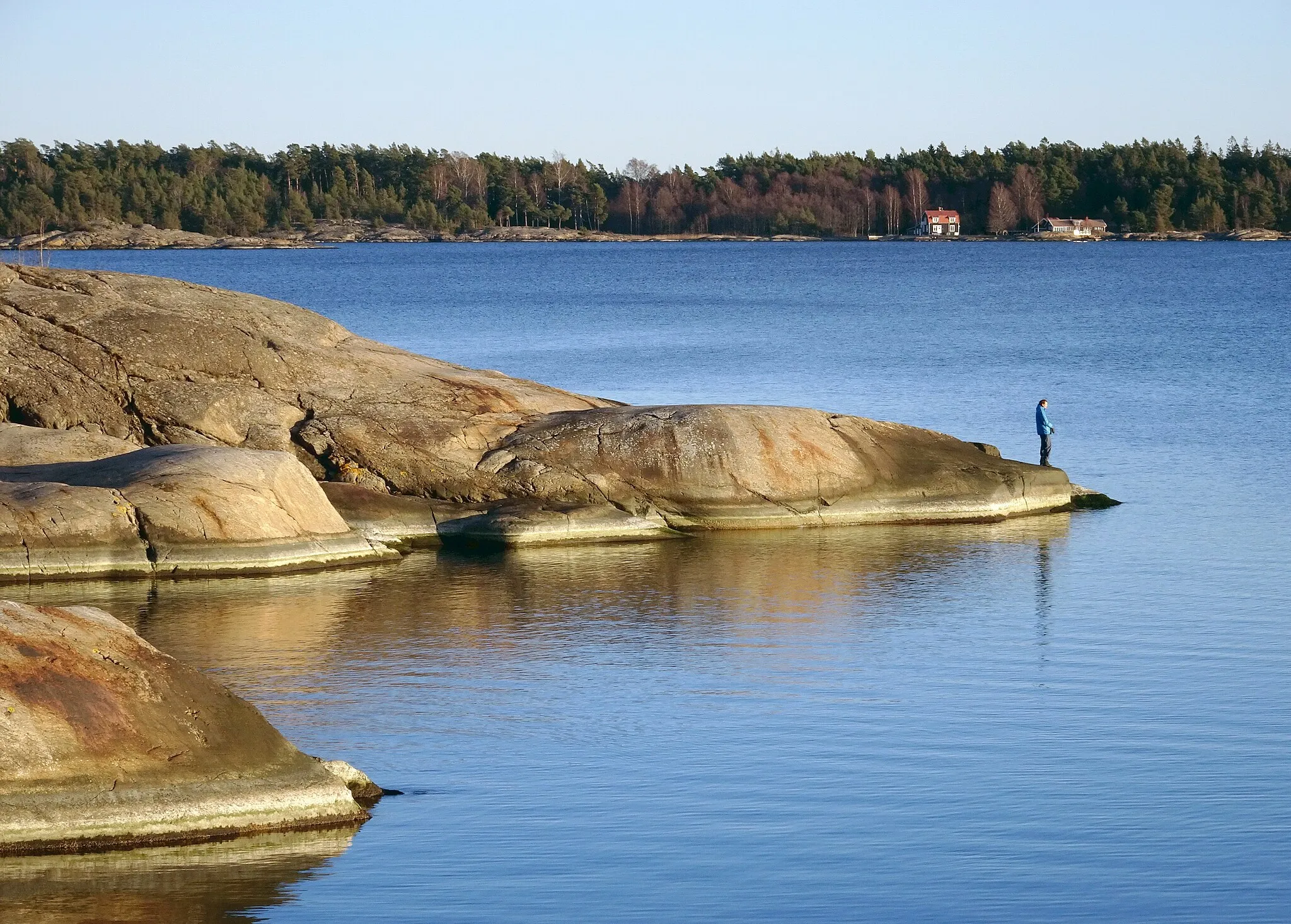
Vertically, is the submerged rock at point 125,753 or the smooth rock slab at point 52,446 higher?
the smooth rock slab at point 52,446

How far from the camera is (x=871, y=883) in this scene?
1334 cm

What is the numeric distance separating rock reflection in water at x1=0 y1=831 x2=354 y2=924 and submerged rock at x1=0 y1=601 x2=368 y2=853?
0.17 m

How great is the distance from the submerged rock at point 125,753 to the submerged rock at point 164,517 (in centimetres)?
1161

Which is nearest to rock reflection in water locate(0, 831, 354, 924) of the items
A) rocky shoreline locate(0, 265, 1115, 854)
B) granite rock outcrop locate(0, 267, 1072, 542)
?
rocky shoreline locate(0, 265, 1115, 854)

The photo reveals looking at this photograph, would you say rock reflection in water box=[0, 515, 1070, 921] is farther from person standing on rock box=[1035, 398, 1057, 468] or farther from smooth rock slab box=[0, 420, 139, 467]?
smooth rock slab box=[0, 420, 139, 467]

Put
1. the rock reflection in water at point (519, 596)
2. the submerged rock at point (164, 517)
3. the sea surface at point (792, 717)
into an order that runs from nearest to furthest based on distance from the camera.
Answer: the sea surface at point (792, 717) → the rock reflection in water at point (519, 596) → the submerged rock at point (164, 517)

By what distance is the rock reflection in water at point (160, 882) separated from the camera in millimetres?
12547

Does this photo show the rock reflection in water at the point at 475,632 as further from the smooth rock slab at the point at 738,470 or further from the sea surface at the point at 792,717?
the smooth rock slab at the point at 738,470

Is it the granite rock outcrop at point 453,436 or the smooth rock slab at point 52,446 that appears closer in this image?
the smooth rock slab at point 52,446

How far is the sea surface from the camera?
43.3 ft

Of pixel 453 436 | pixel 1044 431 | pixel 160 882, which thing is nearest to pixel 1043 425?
pixel 1044 431

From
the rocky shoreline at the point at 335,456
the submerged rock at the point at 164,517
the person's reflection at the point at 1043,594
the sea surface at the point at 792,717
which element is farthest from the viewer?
the rocky shoreline at the point at 335,456

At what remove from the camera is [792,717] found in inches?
712

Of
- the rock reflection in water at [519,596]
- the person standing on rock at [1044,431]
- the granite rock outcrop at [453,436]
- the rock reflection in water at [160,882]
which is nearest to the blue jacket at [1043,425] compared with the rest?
the person standing on rock at [1044,431]
